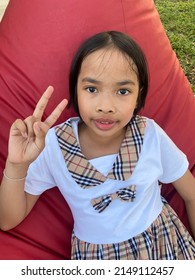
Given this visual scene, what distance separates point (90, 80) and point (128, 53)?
0.53ft

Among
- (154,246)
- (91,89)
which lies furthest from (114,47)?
(154,246)

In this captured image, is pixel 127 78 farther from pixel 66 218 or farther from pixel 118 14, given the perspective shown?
pixel 66 218

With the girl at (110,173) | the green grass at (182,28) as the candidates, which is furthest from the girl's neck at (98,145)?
the green grass at (182,28)

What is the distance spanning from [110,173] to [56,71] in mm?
534

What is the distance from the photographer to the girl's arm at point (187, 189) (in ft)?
5.76

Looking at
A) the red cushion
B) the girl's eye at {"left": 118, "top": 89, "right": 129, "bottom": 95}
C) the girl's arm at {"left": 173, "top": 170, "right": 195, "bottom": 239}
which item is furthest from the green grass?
the girl's eye at {"left": 118, "top": 89, "right": 129, "bottom": 95}

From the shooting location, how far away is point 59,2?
198 centimetres

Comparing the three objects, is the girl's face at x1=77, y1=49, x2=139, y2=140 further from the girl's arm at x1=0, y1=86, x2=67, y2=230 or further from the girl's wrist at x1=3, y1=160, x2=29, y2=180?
the girl's wrist at x1=3, y1=160, x2=29, y2=180

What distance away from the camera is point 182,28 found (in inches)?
170

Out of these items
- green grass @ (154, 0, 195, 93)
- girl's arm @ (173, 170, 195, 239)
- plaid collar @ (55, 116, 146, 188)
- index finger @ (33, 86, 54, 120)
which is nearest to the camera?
index finger @ (33, 86, 54, 120)

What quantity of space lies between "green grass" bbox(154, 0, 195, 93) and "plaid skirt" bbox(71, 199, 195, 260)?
2.04 m

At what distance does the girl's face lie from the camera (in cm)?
151

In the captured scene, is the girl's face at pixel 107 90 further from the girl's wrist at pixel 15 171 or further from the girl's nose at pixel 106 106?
the girl's wrist at pixel 15 171
